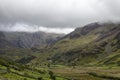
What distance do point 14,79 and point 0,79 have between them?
737 inches

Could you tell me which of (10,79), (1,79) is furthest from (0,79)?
(10,79)

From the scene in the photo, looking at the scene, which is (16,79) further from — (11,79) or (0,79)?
(0,79)

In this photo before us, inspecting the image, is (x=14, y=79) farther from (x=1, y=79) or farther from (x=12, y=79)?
(x=1, y=79)

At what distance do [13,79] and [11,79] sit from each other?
153 centimetres

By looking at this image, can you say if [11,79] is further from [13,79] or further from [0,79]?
[0,79]

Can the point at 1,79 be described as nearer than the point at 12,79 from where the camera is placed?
Yes

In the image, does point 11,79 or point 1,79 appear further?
point 11,79

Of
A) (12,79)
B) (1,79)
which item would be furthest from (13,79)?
(1,79)

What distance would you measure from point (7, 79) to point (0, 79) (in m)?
9.40

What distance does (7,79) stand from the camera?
188875mm

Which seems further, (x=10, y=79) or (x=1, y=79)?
(x=10, y=79)

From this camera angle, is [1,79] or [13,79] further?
[13,79]

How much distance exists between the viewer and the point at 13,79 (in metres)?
197

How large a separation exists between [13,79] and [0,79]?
17700 millimetres
